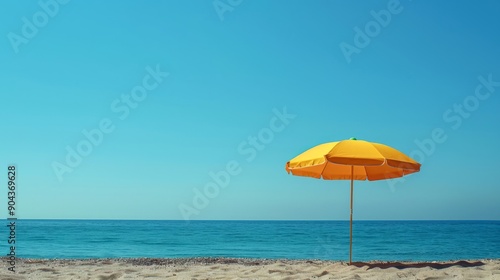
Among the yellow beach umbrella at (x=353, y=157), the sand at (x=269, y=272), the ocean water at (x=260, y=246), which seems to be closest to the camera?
→ the sand at (x=269, y=272)

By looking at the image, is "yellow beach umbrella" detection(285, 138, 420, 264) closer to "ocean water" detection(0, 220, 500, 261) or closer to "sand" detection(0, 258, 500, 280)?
"sand" detection(0, 258, 500, 280)

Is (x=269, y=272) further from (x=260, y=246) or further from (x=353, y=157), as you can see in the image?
(x=260, y=246)

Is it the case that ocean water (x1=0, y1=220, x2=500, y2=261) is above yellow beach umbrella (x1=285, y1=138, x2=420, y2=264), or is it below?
below

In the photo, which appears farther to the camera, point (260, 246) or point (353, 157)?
point (260, 246)

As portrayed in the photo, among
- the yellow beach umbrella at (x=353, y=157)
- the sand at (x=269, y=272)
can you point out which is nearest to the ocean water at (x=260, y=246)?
the sand at (x=269, y=272)

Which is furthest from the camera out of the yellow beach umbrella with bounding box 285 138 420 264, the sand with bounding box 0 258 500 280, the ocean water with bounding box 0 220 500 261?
the ocean water with bounding box 0 220 500 261

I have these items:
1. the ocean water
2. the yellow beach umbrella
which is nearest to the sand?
the yellow beach umbrella

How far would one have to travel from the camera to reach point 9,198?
8.01 m

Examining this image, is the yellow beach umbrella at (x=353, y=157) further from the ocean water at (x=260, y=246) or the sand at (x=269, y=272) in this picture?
the ocean water at (x=260, y=246)

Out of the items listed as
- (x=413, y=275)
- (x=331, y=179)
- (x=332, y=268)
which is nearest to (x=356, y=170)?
(x=331, y=179)

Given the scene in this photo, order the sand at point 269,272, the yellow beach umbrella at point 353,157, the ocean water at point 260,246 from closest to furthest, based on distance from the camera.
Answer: the sand at point 269,272, the yellow beach umbrella at point 353,157, the ocean water at point 260,246

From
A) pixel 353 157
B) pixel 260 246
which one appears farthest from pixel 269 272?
pixel 260 246

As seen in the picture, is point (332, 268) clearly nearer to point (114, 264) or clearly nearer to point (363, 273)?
point (363, 273)

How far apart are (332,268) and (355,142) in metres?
2.02
